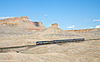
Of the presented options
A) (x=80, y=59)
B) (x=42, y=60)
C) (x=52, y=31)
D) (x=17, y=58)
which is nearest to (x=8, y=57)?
(x=17, y=58)

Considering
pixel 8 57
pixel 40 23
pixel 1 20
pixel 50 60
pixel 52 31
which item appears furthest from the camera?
pixel 40 23

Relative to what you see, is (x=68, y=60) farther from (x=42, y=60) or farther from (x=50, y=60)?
(x=42, y=60)

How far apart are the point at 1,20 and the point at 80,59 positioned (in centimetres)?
14229

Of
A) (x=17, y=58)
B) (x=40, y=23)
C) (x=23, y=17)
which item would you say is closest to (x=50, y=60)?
(x=17, y=58)

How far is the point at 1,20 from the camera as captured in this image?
152m

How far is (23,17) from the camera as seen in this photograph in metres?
156

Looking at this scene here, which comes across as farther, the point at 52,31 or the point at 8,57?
the point at 52,31

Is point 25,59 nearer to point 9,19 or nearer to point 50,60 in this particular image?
point 50,60

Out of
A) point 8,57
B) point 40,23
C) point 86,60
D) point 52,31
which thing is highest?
point 40,23

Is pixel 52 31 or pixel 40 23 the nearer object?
pixel 52 31

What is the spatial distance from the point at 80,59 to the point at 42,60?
25.8 feet

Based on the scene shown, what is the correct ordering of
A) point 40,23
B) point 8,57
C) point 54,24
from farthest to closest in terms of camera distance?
1. point 40,23
2. point 54,24
3. point 8,57

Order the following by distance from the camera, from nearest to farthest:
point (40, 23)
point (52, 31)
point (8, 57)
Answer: point (8, 57) → point (52, 31) → point (40, 23)

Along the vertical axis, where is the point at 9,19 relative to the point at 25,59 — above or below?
above
